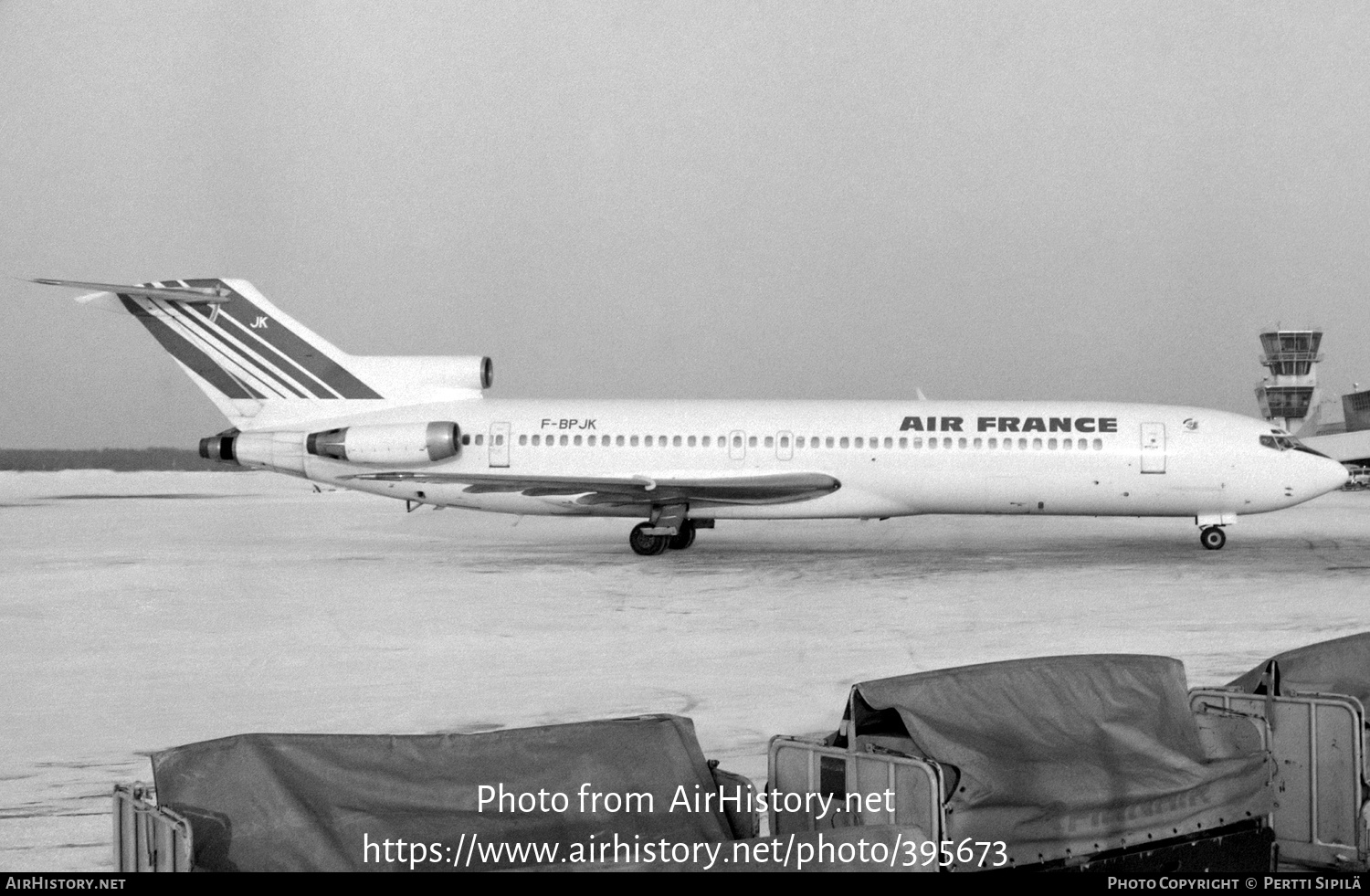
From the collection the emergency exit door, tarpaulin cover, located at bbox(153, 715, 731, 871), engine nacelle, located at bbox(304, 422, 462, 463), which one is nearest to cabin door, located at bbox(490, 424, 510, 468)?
engine nacelle, located at bbox(304, 422, 462, 463)

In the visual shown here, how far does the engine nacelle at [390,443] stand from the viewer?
68.1ft

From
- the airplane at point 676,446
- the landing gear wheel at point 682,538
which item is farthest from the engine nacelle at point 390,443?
the landing gear wheel at point 682,538

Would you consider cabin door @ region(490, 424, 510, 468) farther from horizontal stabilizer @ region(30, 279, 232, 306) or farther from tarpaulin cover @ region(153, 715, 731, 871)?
tarpaulin cover @ region(153, 715, 731, 871)

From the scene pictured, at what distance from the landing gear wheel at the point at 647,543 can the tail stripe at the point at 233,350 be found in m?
6.27

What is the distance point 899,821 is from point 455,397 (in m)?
18.3

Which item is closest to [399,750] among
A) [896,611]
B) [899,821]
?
[899,821]

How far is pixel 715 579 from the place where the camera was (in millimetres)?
17250

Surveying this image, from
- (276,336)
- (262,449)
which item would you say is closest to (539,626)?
(262,449)

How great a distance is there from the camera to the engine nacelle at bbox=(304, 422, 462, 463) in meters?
20.8

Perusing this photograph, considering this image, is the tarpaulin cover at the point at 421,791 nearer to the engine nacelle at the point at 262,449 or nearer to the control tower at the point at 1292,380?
the engine nacelle at the point at 262,449

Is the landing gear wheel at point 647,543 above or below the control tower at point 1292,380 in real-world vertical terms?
below

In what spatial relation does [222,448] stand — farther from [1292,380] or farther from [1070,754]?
[1292,380]

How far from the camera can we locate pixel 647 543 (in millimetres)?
20484

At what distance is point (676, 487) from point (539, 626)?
7.20 m
